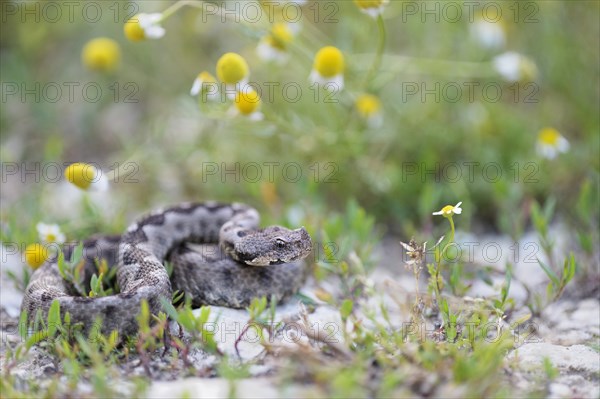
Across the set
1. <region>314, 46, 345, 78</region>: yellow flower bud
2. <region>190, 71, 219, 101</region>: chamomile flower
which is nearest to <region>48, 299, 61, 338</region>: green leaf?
<region>190, 71, 219, 101</region>: chamomile flower

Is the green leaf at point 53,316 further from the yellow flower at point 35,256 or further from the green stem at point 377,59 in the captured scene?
the green stem at point 377,59

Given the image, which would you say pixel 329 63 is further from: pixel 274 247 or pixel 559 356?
pixel 559 356

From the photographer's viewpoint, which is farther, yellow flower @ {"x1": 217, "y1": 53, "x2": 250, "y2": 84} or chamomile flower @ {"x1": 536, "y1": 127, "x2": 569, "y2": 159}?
chamomile flower @ {"x1": 536, "y1": 127, "x2": 569, "y2": 159}

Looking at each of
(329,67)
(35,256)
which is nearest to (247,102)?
(329,67)

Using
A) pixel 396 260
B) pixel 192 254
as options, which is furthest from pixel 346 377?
pixel 396 260

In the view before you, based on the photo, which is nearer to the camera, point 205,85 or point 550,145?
point 205,85

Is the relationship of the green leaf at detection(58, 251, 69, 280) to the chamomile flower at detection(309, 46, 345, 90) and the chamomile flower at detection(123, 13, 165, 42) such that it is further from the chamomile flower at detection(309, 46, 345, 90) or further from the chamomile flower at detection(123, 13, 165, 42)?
the chamomile flower at detection(309, 46, 345, 90)
